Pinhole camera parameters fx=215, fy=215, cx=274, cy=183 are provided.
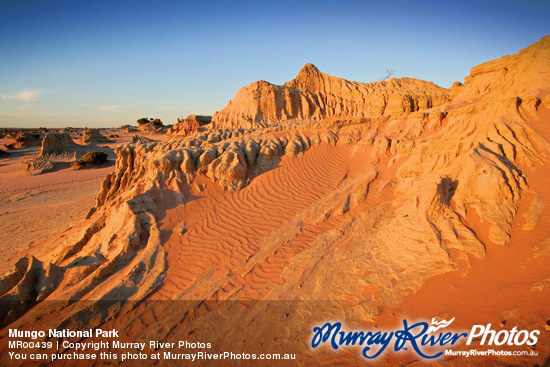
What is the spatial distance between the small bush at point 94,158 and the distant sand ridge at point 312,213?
18258mm

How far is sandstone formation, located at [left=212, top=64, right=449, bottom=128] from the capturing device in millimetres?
15148

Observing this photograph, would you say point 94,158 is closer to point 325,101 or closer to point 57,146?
point 57,146

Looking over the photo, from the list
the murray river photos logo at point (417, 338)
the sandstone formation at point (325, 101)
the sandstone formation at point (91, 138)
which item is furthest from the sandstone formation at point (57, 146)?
the murray river photos logo at point (417, 338)

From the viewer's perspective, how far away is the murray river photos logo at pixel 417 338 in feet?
9.00

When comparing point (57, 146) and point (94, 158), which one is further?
point (57, 146)

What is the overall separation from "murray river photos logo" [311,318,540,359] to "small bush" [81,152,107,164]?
1083 inches

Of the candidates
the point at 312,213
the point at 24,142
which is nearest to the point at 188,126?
the point at 312,213

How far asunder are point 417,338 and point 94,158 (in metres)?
28.9

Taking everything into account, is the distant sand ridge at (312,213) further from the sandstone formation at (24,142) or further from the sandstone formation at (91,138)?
the sandstone formation at (24,142)

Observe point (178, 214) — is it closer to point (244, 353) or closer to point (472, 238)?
point (244, 353)

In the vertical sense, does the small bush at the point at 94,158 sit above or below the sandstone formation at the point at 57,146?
below

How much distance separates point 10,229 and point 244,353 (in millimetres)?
12772

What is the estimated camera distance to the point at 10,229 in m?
9.58

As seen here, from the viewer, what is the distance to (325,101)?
17.5 metres
